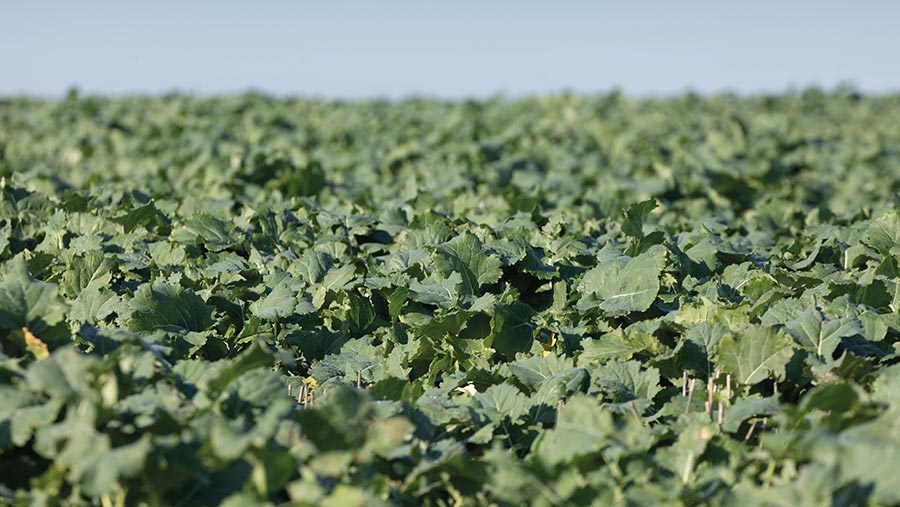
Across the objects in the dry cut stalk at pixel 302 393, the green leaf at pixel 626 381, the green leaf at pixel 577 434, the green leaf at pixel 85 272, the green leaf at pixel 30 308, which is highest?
the green leaf at pixel 30 308

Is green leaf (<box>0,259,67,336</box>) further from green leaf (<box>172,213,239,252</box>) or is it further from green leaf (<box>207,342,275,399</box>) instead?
green leaf (<box>172,213,239,252</box>)

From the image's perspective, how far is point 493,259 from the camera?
4.05 m

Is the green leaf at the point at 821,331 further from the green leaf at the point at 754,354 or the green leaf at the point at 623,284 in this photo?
the green leaf at the point at 623,284

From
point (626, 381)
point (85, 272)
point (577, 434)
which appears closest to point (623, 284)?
point (626, 381)

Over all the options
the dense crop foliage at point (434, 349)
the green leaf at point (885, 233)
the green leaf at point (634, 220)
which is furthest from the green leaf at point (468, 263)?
the green leaf at point (885, 233)

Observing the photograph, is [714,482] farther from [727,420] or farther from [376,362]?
[376,362]

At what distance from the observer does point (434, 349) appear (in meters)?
3.95

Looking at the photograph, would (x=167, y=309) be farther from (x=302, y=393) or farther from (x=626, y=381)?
(x=626, y=381)

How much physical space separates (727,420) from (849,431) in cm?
52

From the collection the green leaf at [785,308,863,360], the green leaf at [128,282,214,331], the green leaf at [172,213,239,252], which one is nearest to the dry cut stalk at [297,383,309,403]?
the green leaf at [128,282,214,331]

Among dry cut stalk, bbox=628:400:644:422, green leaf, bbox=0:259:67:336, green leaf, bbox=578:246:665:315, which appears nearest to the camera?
green leaf, bbox=0:259:67:336

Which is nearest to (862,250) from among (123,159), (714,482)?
(714,482)

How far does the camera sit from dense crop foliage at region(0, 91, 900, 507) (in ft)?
8.02

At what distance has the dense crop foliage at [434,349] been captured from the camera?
245cm
